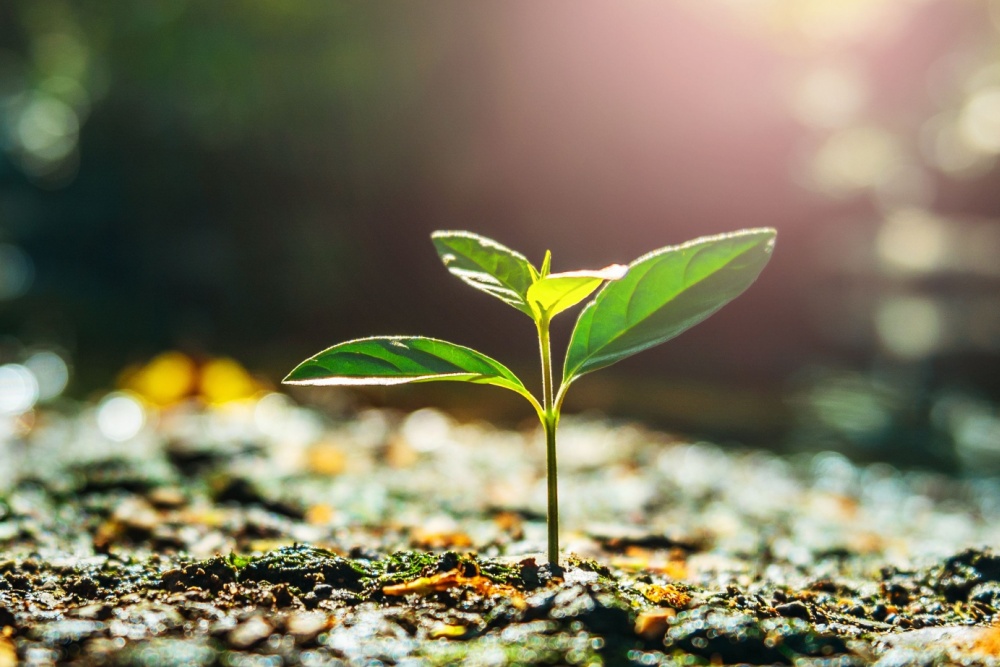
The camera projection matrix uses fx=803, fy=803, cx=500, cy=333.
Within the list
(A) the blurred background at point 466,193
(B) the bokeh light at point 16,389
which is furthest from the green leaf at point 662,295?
(A) the blurred background at point 466,193

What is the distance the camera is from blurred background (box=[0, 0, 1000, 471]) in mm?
7519

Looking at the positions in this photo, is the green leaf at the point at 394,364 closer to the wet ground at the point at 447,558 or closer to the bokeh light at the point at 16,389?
Answer: the wet ground at the point at 447,558

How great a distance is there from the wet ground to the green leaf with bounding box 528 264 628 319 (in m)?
0.37

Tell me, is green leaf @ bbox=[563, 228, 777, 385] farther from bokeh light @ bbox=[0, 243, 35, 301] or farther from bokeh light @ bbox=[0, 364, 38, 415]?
bokeh light @ bbox=[0, 243, 35, 301]

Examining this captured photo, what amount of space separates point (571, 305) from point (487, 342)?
6.41 metres

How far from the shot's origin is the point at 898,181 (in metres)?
19.3

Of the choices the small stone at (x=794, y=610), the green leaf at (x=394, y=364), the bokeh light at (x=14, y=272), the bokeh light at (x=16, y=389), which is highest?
the bokeh light at (x=14, y=272)

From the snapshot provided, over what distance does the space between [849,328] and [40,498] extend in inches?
370

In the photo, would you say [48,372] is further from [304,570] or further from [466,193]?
[466,193]

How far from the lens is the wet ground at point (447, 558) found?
96 centimetres

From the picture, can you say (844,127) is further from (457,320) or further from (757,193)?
(457,320)

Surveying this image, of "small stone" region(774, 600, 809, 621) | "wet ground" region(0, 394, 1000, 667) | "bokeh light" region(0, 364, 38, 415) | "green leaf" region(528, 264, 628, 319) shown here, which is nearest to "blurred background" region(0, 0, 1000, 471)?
"bokeh light" region(0, 364, 38, 415)

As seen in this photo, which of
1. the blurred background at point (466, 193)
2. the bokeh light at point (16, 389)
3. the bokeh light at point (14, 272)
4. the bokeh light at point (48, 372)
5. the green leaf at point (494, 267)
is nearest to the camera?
the green leaf at point (494, 267)

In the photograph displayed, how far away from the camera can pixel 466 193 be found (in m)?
9.83
